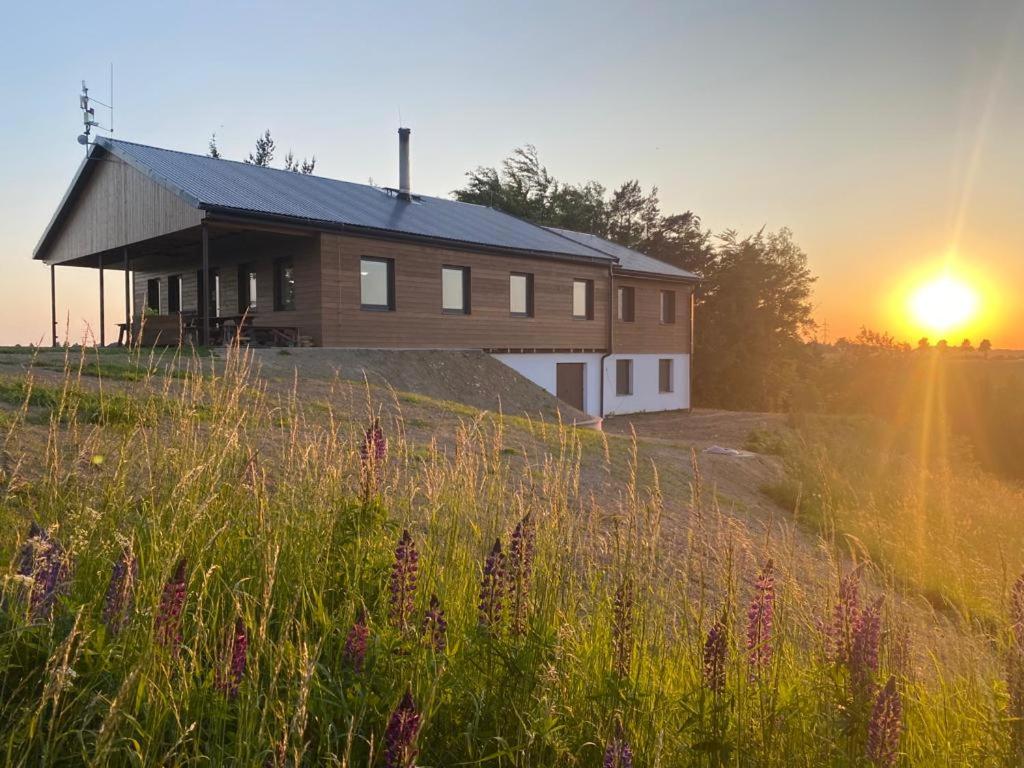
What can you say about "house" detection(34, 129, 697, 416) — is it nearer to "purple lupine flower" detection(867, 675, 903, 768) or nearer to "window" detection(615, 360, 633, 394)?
"window" detection(615, 360, 633, 394)


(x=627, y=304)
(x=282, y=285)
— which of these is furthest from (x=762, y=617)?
(x=627, y=304)

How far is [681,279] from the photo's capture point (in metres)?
29.2

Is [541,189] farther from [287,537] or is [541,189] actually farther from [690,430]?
Result: [287,537]

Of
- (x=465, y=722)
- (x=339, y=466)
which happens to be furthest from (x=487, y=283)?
(x=465, y=722)

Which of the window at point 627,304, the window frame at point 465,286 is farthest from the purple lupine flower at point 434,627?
the window at point 627,304

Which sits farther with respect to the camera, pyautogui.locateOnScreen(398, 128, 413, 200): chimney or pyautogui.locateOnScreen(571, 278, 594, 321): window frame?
pyautogui.locateOnScreen(571, 278, 594, 321): window frame

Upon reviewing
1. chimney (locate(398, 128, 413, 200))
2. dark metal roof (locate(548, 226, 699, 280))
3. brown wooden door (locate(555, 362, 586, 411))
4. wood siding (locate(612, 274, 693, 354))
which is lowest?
brown wooden door (locate(555, 362, 586, 411))

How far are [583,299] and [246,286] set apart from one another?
1108 cm

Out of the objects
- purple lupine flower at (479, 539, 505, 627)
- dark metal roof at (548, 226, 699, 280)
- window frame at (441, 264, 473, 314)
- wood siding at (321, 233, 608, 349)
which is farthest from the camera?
dark metal roof at (548, 226, 699, 280)

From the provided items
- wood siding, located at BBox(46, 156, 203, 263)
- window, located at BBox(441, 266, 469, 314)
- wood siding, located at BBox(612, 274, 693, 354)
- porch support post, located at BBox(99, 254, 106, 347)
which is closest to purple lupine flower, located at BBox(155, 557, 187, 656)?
wood siding, located at BBox(46, 156, 203, 263)

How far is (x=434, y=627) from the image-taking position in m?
2.60

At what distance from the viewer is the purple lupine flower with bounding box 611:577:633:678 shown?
261 cm

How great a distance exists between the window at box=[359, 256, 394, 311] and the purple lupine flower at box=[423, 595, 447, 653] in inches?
670

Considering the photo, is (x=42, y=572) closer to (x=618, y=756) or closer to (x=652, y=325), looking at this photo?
(x=618, y=756)
